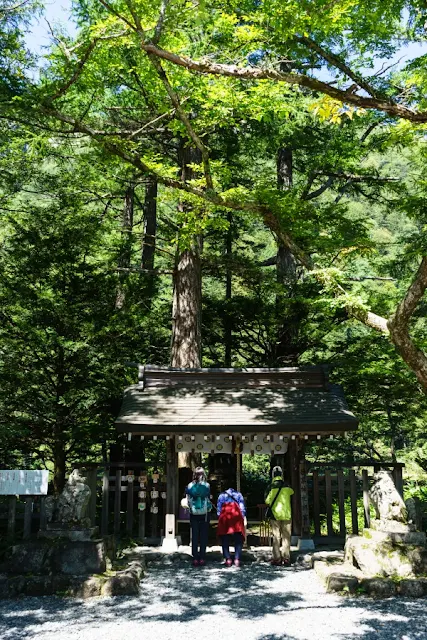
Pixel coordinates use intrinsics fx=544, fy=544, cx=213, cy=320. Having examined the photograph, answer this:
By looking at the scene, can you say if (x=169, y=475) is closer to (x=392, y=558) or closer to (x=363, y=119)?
(x=392, y=558)

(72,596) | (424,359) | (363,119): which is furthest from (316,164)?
(72,596)

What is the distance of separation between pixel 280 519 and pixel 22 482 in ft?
13.2

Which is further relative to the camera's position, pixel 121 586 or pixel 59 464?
pixel 59 464

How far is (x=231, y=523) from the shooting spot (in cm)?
866

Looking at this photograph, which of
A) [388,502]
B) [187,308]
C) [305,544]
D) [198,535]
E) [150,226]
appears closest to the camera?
[388,502]

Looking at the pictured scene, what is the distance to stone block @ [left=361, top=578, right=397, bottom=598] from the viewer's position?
6.60 meters

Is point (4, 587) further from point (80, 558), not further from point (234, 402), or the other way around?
point (234, 402)

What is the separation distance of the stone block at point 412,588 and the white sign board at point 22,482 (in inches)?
190

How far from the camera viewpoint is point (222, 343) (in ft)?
53.0

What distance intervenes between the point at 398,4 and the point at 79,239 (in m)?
7.98

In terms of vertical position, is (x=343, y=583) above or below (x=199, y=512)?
Result: below

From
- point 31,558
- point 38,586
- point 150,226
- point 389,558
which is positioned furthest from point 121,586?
point 150,226

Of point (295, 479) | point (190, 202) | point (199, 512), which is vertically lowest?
point (199, 512)

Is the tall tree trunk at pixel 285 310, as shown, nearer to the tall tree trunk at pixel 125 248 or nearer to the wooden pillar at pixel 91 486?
the tall tree trunk at pixel 125 248
